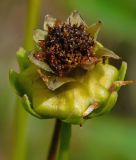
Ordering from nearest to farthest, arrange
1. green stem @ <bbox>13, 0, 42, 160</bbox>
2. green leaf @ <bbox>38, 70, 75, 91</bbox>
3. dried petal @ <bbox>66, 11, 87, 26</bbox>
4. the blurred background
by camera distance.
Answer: green leaf @ <bbox>38, 70, 75, 91</bbox>, dried petal @ <bbox>66, 11, 87, 26</bbox>, green stem @ <bbox>13, 0, 42, 160</bbox>, the blurred background

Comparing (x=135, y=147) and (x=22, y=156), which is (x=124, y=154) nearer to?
(x=135, y=147)

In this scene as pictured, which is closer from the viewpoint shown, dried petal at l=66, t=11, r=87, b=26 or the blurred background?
dried petal at l=66, t=11, r=87, b=26

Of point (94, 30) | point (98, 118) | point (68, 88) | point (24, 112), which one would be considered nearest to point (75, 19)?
point (94, 30)

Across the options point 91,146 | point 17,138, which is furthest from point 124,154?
point 17,138

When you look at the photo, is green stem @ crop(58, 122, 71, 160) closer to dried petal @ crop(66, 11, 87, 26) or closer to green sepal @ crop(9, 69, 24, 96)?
green sepal @ crop(9, 69, 24, 96)

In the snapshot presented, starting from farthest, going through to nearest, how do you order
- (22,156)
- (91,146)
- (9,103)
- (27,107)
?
Result: (9,103)
(91,146)
(22,156)
(27,107)

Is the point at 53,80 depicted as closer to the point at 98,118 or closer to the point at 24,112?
the point at 24,112

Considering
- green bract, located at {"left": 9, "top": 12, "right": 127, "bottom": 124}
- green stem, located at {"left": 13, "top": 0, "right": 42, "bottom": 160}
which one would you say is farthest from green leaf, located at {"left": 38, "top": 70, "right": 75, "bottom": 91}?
green stem, located at {"left": 13, "top": 0, "right": 42, "bottom": 160}

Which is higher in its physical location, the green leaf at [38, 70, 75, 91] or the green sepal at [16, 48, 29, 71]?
the green sepal at [16, 48, 29, 71]
